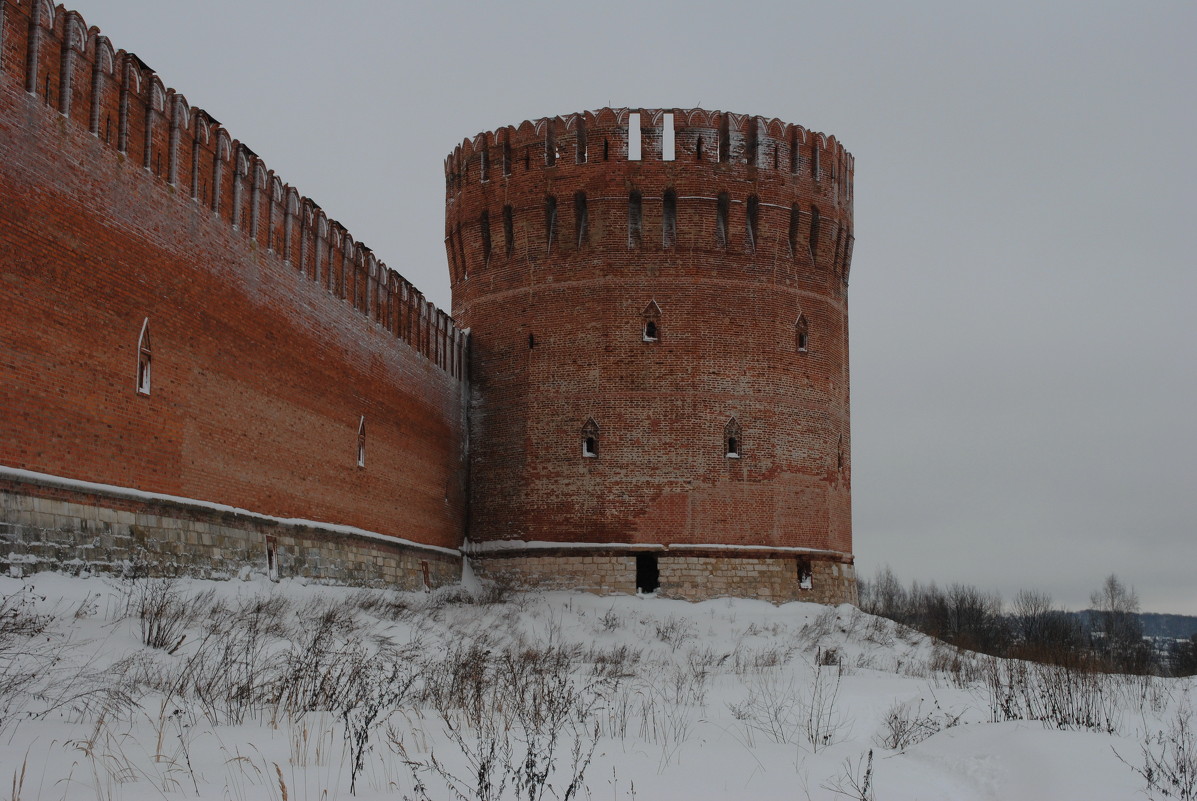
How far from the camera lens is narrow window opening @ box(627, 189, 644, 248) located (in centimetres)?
2352

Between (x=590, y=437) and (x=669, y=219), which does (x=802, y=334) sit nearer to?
(x=669, y=219)

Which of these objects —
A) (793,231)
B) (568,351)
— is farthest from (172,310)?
(793,231)

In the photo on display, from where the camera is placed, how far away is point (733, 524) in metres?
22.7

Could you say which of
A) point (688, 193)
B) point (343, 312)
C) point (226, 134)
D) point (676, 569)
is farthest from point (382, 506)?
point (688, 193)

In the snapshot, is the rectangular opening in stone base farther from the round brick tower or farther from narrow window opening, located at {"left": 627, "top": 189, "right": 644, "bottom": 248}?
narrow window opening, located at {"left": 627, "top": 189, "right": 644, "bottom": 248}

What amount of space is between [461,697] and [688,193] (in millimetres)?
15944

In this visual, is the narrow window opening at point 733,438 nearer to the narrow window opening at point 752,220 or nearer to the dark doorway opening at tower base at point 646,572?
the dark doorway opening at tower base at point 646,572

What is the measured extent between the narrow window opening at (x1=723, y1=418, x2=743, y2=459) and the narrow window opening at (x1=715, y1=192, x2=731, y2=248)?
3438mm

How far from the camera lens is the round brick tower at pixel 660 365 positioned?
2269 cm

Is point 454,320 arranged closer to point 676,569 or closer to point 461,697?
point 676,569

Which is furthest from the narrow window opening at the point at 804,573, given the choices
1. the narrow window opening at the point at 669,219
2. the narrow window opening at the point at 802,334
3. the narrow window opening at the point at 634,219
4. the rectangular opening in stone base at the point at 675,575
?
the narrow window opening at the point at 634,219

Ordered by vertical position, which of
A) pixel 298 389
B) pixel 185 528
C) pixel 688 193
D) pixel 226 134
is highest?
pixel 688 193

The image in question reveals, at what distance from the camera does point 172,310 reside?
47.2 ft

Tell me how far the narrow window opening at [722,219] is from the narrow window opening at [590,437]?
424cm
